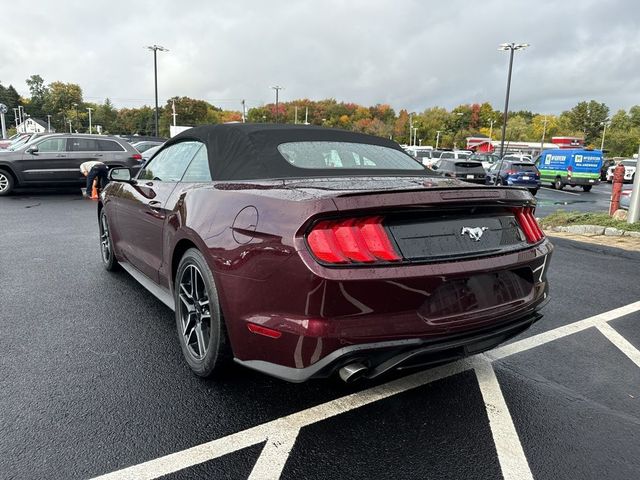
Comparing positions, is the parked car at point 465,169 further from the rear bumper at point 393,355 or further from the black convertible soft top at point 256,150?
the rear bumper at point 393,355

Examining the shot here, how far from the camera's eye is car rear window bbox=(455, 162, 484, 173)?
17.6 metres

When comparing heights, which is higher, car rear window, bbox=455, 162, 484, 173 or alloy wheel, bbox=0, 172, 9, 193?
car rear window, bbox=455, 162, 484, 173

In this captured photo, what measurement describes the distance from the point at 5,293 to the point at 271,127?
305 cm

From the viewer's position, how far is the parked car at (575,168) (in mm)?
22625

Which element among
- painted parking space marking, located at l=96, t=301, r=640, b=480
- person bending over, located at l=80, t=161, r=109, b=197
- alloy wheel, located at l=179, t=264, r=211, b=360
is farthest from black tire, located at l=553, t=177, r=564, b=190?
alloy wheel, located at l=179, t=264, r=211, b=360

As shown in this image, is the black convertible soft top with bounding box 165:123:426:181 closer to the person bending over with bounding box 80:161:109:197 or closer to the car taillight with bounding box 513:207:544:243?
the car taillight with bounding box 513:207:544:243

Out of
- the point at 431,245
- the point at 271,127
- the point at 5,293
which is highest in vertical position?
the point at 271,127

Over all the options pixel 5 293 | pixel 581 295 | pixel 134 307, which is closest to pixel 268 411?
pixel 134 307

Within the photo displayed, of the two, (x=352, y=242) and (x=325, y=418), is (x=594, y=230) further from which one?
(x=352, y=242)

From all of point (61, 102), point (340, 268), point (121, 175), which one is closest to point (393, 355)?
point (340, 268)

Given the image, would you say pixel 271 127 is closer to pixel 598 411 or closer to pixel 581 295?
pixel 598 411

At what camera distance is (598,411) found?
2.66m

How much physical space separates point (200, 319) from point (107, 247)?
9.76ft

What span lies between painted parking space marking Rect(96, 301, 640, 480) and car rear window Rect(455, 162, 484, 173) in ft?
48.5
